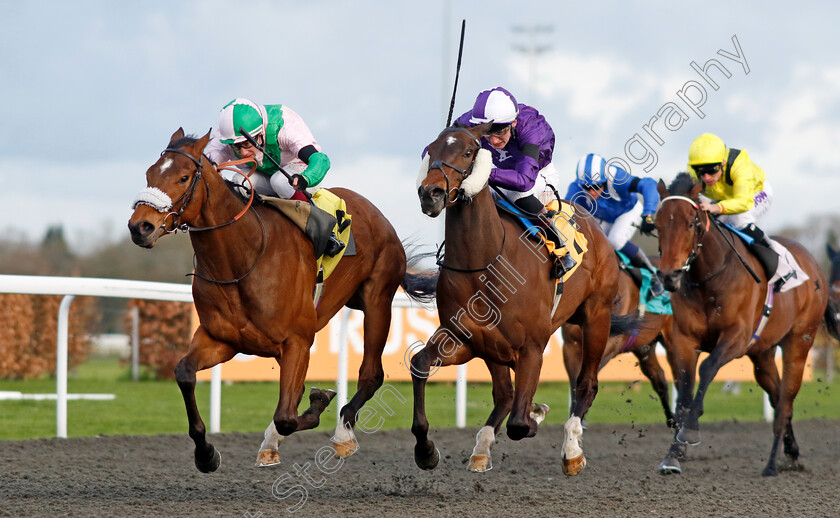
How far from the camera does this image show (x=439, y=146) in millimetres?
4246

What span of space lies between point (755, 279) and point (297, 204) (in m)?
3.51

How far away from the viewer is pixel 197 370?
439cm

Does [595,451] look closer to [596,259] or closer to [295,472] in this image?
[596,259]

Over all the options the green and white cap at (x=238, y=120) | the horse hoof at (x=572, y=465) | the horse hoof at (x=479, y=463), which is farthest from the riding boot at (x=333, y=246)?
the horse hoof at (x=572, y=465)

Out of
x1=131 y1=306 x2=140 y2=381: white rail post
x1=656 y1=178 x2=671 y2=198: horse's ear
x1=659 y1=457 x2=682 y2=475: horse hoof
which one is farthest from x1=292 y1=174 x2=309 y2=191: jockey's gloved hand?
x1=131 y1=306 x2=140 y2=381: white rail post

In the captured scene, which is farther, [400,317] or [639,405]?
[639,405]

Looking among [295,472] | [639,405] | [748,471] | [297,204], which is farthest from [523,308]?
[639,405]

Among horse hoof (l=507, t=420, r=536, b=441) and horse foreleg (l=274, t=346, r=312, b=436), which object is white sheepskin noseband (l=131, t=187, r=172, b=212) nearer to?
horse foreleg (l=274, t=346, r=312, b=436)

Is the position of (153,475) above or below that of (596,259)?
below

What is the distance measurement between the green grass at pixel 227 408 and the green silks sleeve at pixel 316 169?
2.10 metres

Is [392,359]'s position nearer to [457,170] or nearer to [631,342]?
[631,342]

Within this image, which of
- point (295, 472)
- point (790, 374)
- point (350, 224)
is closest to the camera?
point (350, 224)

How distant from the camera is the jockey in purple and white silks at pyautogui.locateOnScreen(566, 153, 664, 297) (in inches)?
299

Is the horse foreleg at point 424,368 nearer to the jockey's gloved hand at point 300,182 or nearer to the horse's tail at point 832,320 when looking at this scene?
the jockey's gloved hand at point 300,182
